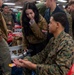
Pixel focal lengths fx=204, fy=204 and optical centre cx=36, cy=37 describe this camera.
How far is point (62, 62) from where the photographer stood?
6.55 ft

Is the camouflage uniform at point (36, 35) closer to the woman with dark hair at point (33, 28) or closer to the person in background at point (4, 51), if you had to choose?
the woman with dark hair at point (33, 28)

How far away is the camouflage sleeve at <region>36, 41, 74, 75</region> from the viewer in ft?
6.55

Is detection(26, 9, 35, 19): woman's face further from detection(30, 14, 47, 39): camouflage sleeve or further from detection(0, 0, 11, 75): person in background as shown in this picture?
detection(0, 0, 11, 75): person in background

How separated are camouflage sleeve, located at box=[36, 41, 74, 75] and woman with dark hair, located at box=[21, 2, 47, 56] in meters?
1.08

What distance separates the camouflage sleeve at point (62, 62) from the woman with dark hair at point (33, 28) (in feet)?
3.53

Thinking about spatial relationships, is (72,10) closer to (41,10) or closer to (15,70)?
(41,10)

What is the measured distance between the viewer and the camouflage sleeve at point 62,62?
1995 millimetres

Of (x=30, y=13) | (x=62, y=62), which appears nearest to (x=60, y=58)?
(x=62, y=62)

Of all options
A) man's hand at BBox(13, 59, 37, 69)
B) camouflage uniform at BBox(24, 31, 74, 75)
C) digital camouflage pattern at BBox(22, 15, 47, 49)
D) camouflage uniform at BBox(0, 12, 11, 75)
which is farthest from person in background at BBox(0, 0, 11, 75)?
camouflage uniform at BBox(24, 31, 74, 75)

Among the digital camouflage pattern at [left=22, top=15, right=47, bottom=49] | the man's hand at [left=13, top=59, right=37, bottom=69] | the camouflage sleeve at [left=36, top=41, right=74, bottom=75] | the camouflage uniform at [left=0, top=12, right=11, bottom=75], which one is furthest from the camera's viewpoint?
the digital camouflage pattern at [left=22, top=15, right=47, bottom=49]

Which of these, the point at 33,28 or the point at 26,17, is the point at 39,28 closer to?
the point at 33,28

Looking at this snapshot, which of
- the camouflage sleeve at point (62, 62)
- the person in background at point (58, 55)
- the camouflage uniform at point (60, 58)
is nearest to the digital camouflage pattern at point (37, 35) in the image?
the person in background at point (58, 55)

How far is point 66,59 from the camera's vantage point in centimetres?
200

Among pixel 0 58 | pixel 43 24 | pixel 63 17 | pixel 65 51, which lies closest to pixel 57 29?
pixel 63 17
